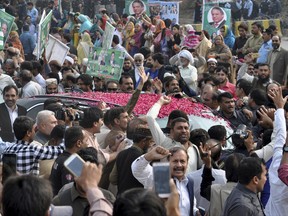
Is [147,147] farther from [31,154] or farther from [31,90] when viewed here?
[31,90]

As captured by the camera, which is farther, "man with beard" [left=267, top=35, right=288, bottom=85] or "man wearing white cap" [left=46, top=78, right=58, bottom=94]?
"man with beard" [left=267, top=35, right=288, bottom=85]

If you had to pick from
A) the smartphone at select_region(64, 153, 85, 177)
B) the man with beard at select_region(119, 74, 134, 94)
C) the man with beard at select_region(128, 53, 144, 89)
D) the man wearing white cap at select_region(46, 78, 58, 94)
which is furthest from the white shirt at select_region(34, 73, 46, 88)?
the smartphone at select_region(64, 153, 85, 177)

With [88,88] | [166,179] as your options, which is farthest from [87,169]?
[88,88]

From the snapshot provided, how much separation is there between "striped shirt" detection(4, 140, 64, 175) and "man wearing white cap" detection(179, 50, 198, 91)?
752cm

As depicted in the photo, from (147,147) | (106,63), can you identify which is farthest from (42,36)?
(147,147)

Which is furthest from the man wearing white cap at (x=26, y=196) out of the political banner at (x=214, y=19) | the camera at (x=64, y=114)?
the political banner at (x=214, y=19)

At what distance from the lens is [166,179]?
4875 millimetres

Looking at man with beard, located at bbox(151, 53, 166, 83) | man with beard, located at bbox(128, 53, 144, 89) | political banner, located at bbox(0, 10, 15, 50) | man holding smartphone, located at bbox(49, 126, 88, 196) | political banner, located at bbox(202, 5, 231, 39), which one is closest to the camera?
man holding smartphone, located at bbox(49, 126, 88, 196)

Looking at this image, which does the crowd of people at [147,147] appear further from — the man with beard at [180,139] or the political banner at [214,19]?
the political banner at [214,19]

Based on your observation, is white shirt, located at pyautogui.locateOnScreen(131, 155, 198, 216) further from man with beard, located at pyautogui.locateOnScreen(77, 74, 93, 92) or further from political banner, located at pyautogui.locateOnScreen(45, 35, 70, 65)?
political banner, located at pyautogui.locateOnScreen(45, 35, 70, 65)

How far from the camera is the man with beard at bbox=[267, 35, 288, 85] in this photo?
18016 millimetres

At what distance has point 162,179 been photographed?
4.88 m

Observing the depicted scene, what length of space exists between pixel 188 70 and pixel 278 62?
2.05 meters

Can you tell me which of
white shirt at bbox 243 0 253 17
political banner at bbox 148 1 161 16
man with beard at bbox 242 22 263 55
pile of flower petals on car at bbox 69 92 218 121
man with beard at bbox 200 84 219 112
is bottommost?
white shirt at bbox 243 0 253 17
